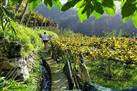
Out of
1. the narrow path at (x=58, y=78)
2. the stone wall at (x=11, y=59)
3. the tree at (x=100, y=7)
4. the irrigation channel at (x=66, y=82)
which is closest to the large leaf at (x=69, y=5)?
the tree at (x=100, y=7)

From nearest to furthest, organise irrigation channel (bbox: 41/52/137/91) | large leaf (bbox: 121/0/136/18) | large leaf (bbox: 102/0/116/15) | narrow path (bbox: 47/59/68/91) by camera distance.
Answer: large leaf (bbox: 121/0/136/18)
large leaf (bbox: 102/0/116/15)
irrigation channel (bbox: 41/52/137/91)
narrow path (bbox: 47/59/68/91)

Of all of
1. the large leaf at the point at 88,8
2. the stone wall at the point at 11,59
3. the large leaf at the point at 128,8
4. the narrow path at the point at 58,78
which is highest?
the large leaf at the point at 88,8

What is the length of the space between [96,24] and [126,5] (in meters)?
68.2

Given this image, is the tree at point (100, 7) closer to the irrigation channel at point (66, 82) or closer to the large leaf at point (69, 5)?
the large leaf at point (69, 5)

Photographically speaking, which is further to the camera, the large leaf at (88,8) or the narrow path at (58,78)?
the narrow path at (58,78)

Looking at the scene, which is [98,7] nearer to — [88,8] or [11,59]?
[88,8]

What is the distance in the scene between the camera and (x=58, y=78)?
12945mm

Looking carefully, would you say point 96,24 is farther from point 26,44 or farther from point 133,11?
point 133,11

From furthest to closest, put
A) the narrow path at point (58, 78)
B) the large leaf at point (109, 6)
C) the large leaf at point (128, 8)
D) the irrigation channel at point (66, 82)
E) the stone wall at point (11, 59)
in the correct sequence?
1. the narrow path at point (58, 78)
2. the irrigation channel at point (66, 82)
3. the stone wall at point (11, 59)
4. the large leaf at point (109, 6)
5. the large leaf at point (128, 8)

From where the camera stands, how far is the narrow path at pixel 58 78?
11287mm

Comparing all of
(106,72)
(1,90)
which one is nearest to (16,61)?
(1,90)

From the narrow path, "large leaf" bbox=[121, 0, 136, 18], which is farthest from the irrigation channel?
"large leaf" bbox=[121, 0, 136, 18]

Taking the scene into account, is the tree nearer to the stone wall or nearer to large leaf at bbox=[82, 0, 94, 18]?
large leaf at bbox=[82, 0, 94, 18]

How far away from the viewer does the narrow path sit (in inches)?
444
